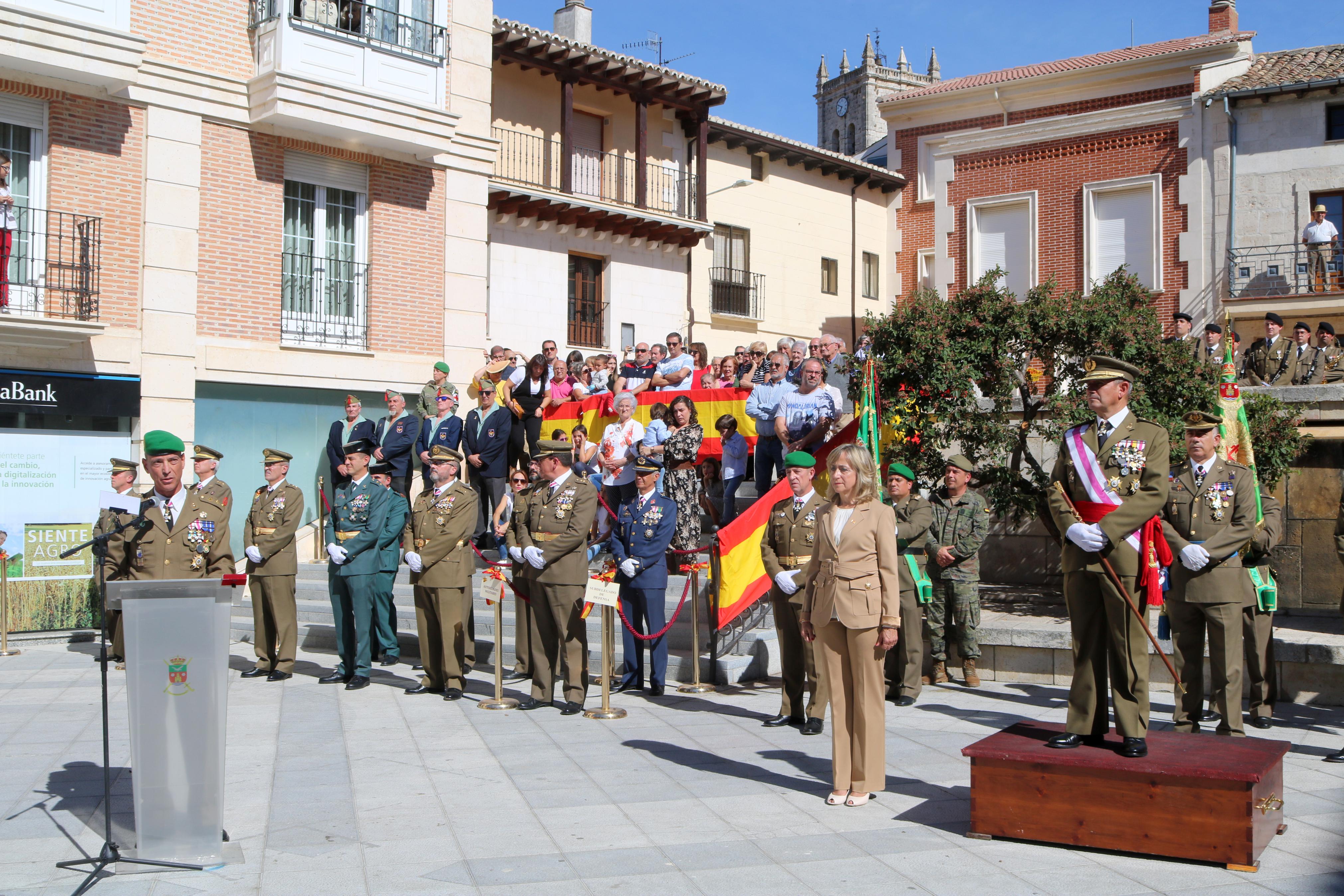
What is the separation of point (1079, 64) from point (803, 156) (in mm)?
8095

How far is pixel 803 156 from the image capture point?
3034 centimetres

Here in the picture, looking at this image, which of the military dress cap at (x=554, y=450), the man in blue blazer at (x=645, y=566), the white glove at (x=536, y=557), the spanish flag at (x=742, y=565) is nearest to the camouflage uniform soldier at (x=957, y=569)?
the spanish flag at (x=742, y=565)

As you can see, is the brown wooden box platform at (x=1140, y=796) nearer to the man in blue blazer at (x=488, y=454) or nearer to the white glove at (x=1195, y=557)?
the white glove at (x=1195, y=557)

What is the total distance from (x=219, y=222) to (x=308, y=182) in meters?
1.64

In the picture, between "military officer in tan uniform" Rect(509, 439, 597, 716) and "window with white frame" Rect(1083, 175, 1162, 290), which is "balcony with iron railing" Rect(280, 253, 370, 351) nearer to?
"military officer in tan uniform" Rect(509, 439, 597, 716)

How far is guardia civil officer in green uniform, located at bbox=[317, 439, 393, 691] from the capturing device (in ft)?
35.1

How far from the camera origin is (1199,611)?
26.2ft

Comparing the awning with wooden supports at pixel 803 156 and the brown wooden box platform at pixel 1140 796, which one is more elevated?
the awning with wooden supports at pixel 803 156

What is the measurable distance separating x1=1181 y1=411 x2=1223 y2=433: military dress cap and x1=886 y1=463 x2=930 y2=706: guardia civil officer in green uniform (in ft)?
8.12

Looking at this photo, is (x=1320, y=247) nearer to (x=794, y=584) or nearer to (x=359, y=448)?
(x=794, y=584)

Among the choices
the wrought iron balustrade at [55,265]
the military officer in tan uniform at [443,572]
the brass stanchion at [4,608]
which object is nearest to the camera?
the military officer in tan uniform at [443,572]

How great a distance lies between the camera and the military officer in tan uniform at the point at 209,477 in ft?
33.0

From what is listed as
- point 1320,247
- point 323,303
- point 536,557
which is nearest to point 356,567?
point 536,557

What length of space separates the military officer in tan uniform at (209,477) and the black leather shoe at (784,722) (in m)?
4.88
